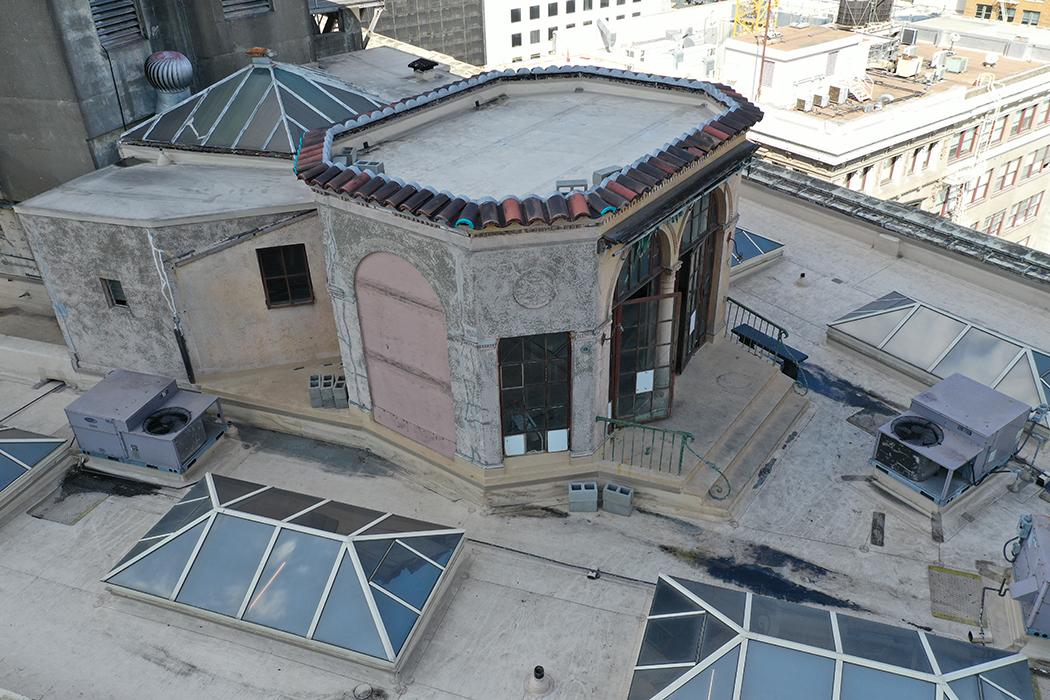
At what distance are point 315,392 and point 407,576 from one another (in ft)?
22.2

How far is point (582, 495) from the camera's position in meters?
18.6

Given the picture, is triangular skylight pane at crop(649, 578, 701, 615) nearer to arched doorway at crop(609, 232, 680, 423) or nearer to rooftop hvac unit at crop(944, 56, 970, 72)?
arched doorway at crop(609, 232, 680, 423)

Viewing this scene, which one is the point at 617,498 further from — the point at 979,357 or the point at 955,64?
the point at 955,64

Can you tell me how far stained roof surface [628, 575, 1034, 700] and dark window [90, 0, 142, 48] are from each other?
70.7 ft

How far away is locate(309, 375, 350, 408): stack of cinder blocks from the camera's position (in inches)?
821

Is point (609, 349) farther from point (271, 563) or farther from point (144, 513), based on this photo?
point (144, 513)

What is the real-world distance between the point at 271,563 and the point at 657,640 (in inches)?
290

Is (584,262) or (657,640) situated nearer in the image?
(657,640)

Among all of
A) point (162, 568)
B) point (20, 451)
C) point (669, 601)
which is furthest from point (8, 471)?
point (669, 601)

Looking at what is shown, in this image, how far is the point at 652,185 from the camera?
634 inches

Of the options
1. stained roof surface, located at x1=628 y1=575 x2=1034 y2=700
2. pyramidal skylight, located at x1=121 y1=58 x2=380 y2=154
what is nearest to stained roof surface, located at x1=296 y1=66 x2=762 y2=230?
pyramidal skylight, located at x1=121 y1=58 x2=380 y2=154

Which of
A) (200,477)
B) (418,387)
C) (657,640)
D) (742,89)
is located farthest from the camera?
(742,89)

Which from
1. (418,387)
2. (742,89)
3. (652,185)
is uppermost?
(652,185)

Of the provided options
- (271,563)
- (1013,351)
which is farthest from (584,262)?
(1013,351)
